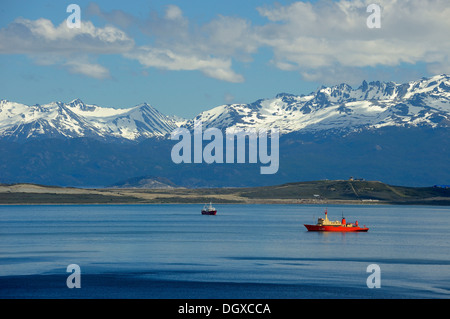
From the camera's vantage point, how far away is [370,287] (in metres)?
92.1

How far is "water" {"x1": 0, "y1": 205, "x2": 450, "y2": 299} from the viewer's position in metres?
90.2

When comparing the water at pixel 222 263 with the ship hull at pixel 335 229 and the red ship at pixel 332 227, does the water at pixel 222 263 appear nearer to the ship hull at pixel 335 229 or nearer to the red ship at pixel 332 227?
the ship hull at pixel 335 229

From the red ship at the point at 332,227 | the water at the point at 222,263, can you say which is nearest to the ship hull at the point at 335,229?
the red ship at the point at 332,227

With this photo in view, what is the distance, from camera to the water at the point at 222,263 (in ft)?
296

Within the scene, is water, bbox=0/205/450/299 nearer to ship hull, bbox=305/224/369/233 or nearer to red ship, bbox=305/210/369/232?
ship hull, bbox=305/224/369/233

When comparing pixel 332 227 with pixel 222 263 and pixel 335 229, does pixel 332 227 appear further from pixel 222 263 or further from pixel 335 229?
pixel 222 263

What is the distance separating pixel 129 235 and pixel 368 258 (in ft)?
201

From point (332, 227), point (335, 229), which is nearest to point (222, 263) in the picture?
point (332, 227)

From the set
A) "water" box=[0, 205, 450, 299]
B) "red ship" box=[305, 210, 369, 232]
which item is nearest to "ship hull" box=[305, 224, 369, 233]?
"red ship" box=[305, 210, 369, 232]

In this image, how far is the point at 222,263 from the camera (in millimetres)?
115500
